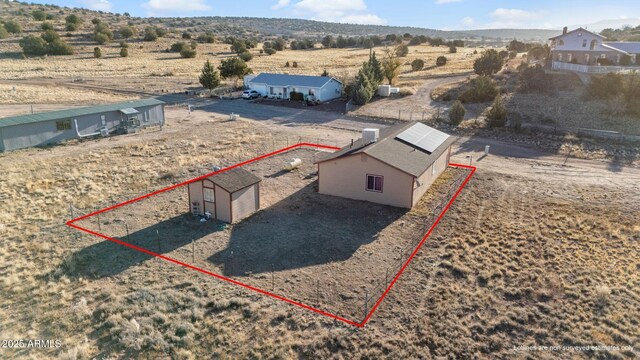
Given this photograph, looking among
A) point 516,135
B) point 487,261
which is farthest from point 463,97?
point 487,261

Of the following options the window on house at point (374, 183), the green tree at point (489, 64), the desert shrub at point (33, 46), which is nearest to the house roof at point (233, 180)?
the window on house at point (374, 183)

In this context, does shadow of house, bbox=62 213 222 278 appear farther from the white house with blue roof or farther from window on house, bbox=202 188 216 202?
the white house with blue roof

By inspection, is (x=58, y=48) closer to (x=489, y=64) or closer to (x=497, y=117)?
(x=489, y=64)

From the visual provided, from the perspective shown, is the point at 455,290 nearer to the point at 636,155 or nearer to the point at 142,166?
the point at 142,166

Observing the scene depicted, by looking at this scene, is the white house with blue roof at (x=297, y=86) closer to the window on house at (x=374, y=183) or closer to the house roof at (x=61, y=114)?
the house roof at (x=61, y=114)

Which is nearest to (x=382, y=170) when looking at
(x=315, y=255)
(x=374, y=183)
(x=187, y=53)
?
(x=374, y=183)

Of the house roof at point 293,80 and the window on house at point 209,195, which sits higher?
the house roof at point 293,80

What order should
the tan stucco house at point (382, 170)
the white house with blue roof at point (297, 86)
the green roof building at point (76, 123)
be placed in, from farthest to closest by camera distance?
the white house with blue roof at point (297, 86)
the green roof building at point (76, 123)
the tan stucco house at point (382, 170)
